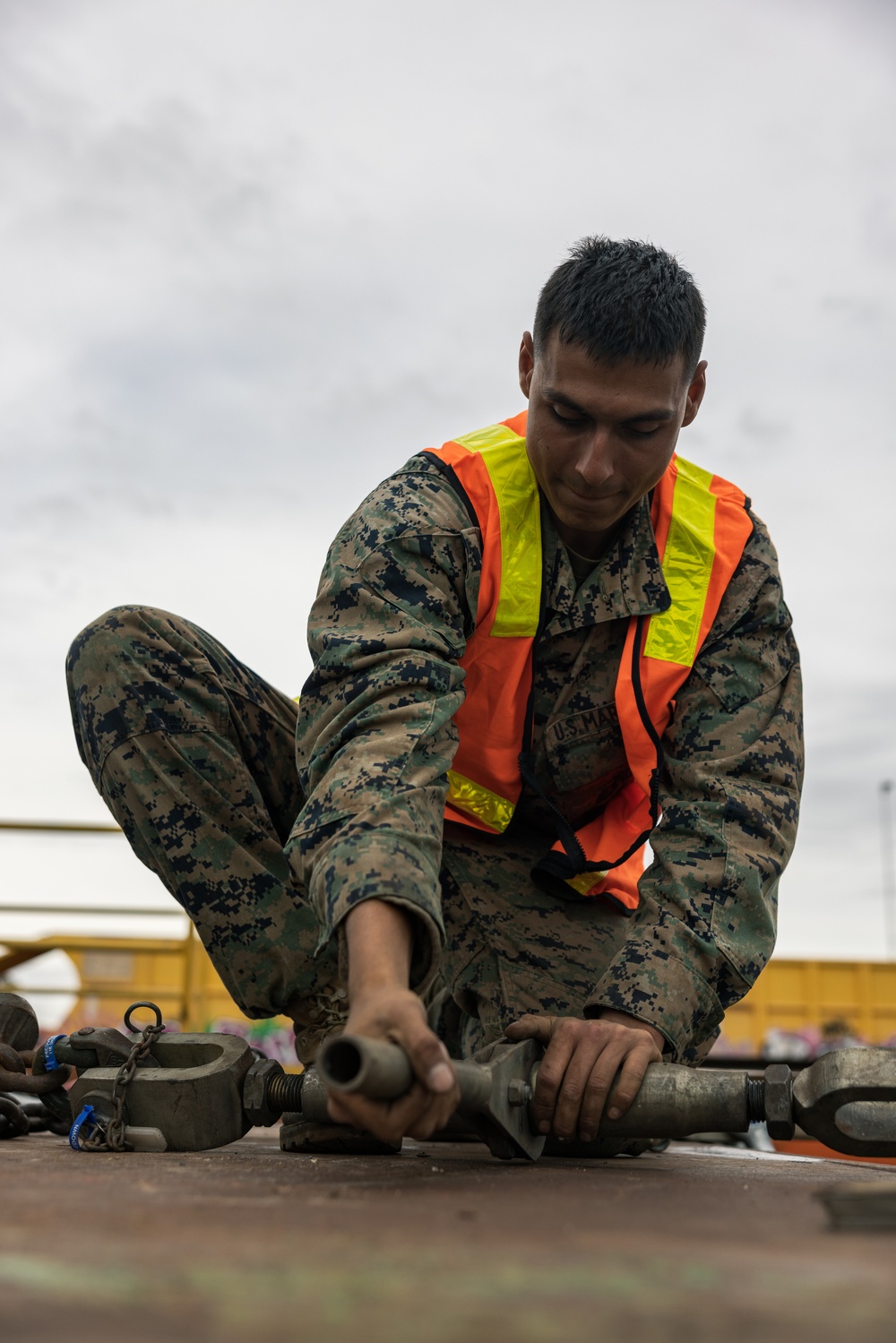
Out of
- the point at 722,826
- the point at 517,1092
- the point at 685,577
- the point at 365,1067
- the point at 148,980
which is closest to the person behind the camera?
the point at 365,1067

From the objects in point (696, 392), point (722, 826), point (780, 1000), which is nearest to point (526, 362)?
point (696, 392)

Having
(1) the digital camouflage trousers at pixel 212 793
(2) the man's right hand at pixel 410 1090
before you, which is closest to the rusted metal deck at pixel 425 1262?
(2) the man's right hand at pixel 410 1090

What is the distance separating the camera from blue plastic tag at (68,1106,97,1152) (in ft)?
7.46

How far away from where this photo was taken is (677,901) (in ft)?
7.80

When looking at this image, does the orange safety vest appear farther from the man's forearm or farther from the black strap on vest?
the man's forearm

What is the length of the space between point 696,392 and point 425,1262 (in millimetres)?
2210

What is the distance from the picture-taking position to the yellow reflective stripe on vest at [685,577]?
2732mm

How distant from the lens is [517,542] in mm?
2672

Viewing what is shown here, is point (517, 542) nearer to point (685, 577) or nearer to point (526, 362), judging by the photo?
point (685, 577)

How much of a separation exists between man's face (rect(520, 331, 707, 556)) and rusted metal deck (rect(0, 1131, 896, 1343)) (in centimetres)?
138

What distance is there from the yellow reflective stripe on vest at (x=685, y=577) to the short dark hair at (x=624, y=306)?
325 millimetres

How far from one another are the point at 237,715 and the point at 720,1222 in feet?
6.00

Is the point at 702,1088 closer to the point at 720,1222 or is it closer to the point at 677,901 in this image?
the point at 677,901

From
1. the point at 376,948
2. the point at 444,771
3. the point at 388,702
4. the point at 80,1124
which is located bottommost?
Answer: the point at 80,1124
